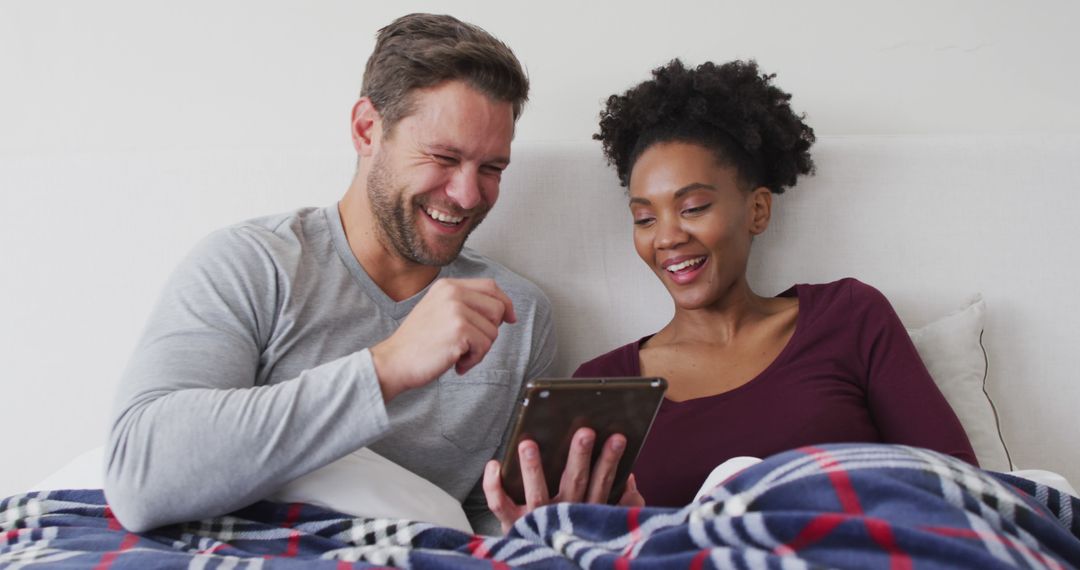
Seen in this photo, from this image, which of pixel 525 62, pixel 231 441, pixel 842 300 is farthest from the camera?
pixel 525 62

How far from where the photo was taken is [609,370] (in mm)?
1567

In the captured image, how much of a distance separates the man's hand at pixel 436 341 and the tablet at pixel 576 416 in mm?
93

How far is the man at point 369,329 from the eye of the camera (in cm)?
106

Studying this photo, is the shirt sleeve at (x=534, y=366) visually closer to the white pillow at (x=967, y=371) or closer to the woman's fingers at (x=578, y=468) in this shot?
the woman's fingers at (x=578, y=468)

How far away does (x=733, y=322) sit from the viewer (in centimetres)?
158

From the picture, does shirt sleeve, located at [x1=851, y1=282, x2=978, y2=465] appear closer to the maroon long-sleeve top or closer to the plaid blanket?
the maroon long-sleeve top

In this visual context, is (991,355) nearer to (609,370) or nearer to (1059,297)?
(1059,297)

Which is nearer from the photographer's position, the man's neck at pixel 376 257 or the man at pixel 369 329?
the man at pixel 369 329

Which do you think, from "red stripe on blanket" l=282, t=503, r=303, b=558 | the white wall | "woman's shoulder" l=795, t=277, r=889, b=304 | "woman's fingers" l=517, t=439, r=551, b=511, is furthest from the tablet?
the white wall

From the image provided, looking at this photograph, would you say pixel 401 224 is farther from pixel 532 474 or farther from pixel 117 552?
pixel 117 552

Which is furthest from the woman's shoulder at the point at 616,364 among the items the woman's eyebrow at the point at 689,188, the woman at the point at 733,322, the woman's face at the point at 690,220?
the woman's eyebrow at the point at 689,188

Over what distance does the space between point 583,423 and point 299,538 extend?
349mm

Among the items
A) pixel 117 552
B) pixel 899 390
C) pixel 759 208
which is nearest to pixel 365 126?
pixel 759 208

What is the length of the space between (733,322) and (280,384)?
79 cm
